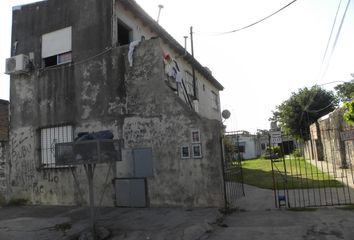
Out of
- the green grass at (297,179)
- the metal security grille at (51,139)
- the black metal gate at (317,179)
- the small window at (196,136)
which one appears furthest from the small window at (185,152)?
the metal security grille at (51,139)

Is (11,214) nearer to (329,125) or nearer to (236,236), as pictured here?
(236,236)

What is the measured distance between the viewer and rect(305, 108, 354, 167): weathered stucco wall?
48.9 ft

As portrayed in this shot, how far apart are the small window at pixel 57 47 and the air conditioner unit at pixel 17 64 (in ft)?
2.25

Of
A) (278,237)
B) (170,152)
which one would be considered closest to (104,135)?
(170,152)

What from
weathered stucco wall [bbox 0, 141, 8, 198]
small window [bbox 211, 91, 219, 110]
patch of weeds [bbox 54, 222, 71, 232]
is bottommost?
patch of weeds [bbox 54, 222, 71, 232]

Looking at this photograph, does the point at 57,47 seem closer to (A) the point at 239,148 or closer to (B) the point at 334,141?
(A) the point at 239,148

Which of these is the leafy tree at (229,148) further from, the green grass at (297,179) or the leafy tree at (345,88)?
the leafy tree at (345,88)

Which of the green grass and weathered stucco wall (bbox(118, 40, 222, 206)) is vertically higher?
weathered stucco wall (bbox(118, 40, 222, 206))

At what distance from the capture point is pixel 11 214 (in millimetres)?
9461

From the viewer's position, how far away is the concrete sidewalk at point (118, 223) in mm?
6445

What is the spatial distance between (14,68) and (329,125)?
16232mm

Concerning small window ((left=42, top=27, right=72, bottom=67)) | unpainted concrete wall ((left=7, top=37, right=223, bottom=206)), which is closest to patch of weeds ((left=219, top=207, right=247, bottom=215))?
unpainted concrete wall ((left=7, top=37, right=223, bottom=206))

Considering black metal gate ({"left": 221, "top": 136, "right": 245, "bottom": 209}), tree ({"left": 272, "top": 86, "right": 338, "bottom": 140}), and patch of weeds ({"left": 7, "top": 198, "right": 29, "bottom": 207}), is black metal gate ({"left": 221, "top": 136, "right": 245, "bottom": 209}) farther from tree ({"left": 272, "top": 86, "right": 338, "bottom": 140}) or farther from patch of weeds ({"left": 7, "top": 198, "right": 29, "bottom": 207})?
tree ({"left": 272, "top": 86, "right": 338, "bottom": 140})

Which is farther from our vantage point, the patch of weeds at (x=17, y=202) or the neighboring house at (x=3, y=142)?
the neighboring house at (x=3, y=142)
